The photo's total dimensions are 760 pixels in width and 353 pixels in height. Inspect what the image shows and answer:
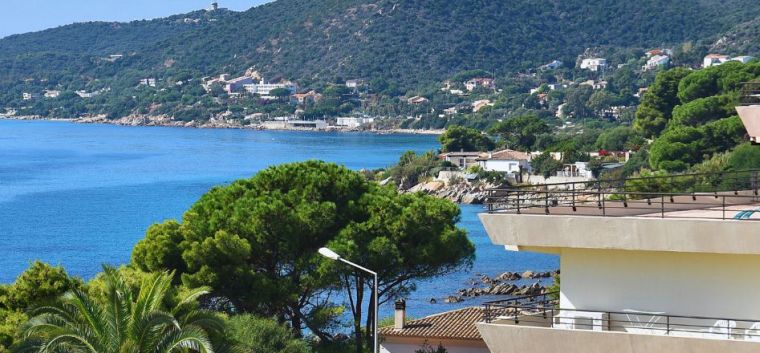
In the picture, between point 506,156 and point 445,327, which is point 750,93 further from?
point 506,156

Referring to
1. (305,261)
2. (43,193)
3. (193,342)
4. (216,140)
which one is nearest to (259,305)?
(305,261)

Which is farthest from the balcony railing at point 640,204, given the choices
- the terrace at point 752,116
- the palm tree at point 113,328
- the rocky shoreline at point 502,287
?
the rocky shoreline at point 502,287

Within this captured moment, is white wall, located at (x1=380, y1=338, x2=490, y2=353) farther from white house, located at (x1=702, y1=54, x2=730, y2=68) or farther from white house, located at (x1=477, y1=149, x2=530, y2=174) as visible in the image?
white house, located at (x1=702, y1=54, x2=730, y2=68)

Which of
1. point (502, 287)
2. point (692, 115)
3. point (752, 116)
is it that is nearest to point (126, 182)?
point (692, 115)

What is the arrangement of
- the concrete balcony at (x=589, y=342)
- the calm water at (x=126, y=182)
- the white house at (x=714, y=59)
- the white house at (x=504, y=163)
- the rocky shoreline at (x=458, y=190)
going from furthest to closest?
the white house at (x=714, y=59), the white house at (x=504, y=163), the rocky shoreline at (x=458, y=190), the calm water at (x=126, y=182), the concrete balcony at (x=589, y=342)

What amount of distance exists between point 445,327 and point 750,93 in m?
15.6

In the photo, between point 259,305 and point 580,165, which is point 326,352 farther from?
point 580,165

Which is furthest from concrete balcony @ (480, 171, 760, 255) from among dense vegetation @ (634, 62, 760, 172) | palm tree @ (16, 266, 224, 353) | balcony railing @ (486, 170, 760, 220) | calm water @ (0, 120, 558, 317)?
dense vegetation @ (634, 62, 760, 172)

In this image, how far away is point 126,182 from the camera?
331 feet

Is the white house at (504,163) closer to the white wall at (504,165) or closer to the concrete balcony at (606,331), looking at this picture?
the white wall at (504,165)

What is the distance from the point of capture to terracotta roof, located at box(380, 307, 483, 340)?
24969 millimetres

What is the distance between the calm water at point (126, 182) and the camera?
54.7 meters

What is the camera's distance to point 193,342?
1326 centimetres

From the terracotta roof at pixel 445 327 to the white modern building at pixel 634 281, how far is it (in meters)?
15.5
